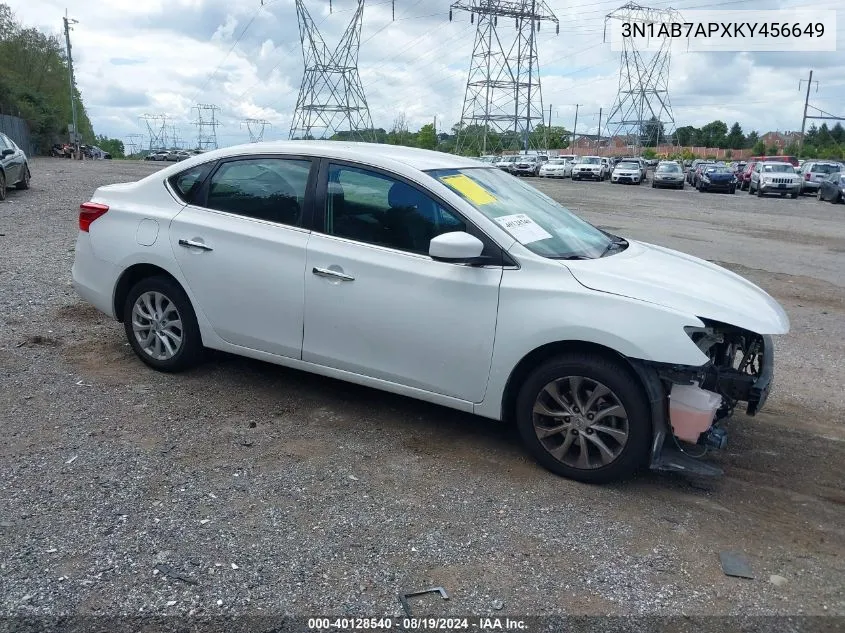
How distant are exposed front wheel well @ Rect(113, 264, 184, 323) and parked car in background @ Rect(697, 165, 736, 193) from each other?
1450 inches

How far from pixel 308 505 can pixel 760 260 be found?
10997 millimetres

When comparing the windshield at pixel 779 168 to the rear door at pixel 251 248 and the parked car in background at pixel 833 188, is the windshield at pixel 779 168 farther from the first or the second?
the rear door at pixel 251 248

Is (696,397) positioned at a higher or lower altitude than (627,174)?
lower

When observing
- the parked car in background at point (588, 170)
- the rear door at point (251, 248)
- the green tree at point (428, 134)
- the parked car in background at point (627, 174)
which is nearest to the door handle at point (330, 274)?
the rear door at point (251, 248)

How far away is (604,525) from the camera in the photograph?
3.65 metres

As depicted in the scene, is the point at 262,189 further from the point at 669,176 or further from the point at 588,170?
the point at 588,170

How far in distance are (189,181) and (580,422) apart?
3.26 meters

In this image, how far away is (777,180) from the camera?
34000 mm

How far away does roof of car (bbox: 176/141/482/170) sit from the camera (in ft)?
15.3

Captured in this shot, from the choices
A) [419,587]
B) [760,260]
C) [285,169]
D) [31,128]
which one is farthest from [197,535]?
[31,128]

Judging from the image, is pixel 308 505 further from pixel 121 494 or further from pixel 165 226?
pixel 165 226

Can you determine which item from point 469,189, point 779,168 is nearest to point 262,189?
point 469,189

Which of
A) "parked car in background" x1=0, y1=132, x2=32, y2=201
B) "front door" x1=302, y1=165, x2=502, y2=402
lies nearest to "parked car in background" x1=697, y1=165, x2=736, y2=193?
"parked car in background" x1=0, y1=132, x2=32, y2=201

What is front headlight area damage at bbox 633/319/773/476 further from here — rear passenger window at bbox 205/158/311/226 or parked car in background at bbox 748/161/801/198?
parked car in background at bbox 748/161/801/198
